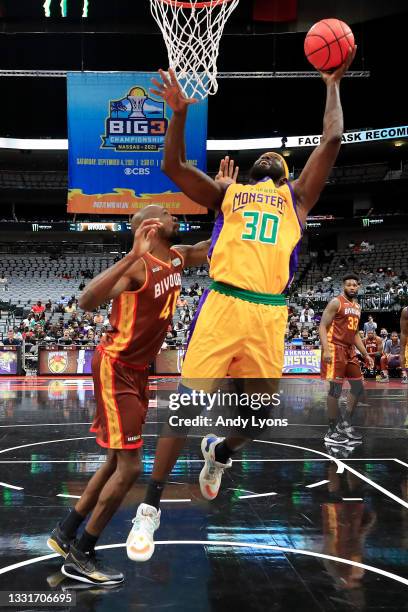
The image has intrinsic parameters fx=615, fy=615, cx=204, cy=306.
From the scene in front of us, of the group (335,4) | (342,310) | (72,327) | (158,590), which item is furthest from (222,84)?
(158,590)

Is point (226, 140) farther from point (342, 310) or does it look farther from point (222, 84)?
point (342, 310)

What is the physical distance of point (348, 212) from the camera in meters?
33.3

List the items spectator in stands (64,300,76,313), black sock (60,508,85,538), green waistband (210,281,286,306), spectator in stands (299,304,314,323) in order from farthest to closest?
spectator in stands (64,300,76,313) < spectator in stands (299,304,314,323) < black sock (60,508,85,538) < green waistband (210,281,286,306)

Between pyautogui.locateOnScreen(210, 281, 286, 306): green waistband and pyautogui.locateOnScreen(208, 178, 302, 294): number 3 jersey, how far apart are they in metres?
0.02

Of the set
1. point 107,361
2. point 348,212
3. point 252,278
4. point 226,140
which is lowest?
point 107,361

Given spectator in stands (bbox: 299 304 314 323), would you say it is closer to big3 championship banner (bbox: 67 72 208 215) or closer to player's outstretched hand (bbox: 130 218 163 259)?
big3 championship banner (bbox: 67 72 208 215)

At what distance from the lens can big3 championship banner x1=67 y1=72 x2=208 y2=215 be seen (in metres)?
15.3

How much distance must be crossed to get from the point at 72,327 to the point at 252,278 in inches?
722

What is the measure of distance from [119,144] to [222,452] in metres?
12.7

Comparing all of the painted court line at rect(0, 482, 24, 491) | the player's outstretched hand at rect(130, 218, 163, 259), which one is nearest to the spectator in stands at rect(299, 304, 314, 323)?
the painted court line at rect(0, 482, 24, 491)

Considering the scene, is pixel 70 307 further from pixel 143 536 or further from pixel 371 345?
pixel 143 536

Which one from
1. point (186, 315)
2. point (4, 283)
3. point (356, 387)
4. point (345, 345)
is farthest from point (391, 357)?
point (4, 283)

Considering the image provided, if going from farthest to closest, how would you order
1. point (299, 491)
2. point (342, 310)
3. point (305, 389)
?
point (342, 310)
point (299, 491)
point (305, 389)

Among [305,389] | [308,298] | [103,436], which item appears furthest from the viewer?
[308,298]
